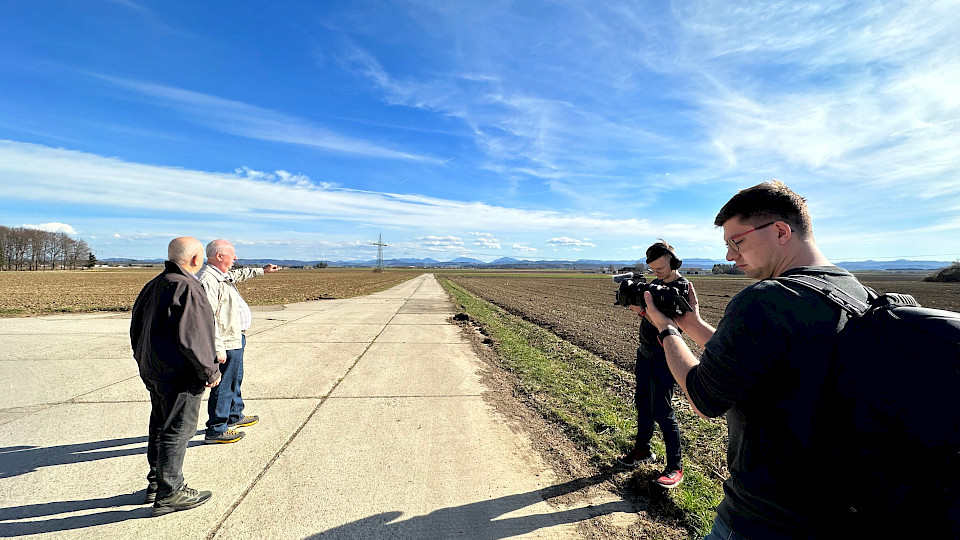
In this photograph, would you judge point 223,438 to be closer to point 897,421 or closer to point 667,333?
point 667,333

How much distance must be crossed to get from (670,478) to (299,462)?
321 cm

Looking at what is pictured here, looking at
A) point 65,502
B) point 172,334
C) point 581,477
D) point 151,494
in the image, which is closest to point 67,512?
point 65,502

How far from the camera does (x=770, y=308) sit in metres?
1.33

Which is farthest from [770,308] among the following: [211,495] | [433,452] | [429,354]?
[429,354]

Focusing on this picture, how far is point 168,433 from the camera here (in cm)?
308

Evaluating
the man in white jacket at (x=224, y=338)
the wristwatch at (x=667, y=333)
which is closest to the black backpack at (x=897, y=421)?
the wristwatch at (x=667, y=333)

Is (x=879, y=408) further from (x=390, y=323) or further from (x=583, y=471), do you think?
(x=390, y=323)

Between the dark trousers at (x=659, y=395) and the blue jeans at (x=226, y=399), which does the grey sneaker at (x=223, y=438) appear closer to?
the blue jeans at (x=226, y=399)

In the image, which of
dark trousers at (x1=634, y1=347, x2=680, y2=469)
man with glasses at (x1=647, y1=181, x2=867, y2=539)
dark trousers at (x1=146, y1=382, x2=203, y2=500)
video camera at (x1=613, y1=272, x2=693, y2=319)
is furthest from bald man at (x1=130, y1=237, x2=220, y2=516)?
dark trousers at (x1=634, y1=347, x2=680, y2=469)

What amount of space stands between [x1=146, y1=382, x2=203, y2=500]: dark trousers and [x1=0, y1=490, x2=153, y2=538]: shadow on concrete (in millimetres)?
272

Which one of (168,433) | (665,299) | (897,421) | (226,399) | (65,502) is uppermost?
(665,299)

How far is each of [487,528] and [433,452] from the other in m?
1.24

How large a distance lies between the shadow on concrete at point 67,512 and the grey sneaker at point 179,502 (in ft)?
0.33

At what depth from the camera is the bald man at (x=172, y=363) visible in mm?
3029
